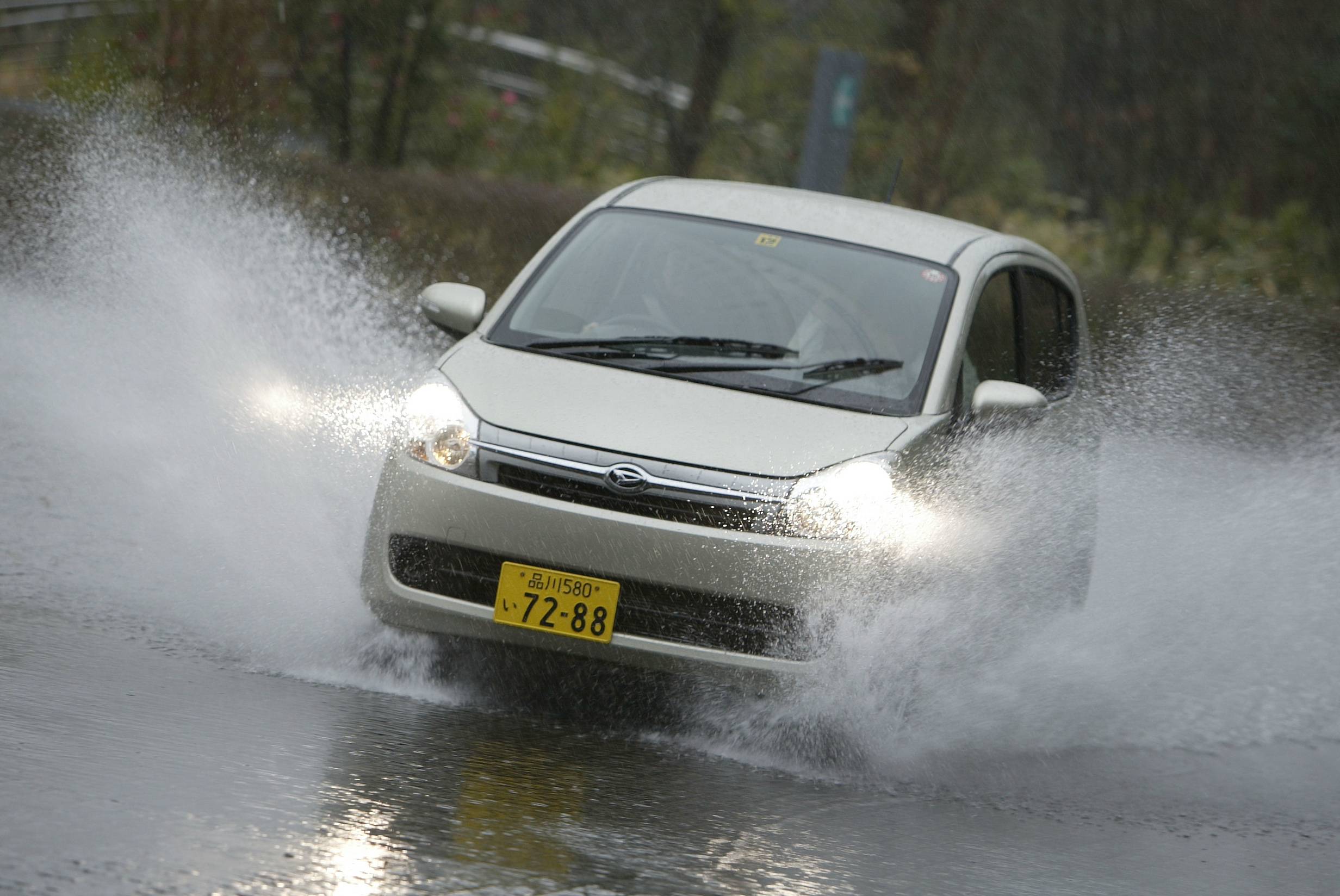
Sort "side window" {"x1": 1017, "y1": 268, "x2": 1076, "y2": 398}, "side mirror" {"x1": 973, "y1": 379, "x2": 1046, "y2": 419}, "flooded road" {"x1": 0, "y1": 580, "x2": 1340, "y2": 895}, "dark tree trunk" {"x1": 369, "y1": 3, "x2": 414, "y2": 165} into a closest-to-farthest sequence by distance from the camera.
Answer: "flooded road" {"x1": 0, "y1": 580, "x2": 1340, "y2": 895}
"side mirror" {"x1": 973, "y1": 379, "x2": 1046, "y2": 419}
"side window" {"x1": 1017, "y1": 268, "x2": 1076, "y2": 398}
"dark tree trunk" {"x1": 369, "y1": 3, "x2": 414, "y2": 165}

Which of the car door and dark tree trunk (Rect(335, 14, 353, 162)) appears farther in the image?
dark tree trunk (Rect(335, 14, 353, 162))

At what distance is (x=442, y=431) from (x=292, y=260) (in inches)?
229

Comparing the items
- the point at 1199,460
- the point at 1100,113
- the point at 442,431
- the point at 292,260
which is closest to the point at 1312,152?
the point at 1100,113

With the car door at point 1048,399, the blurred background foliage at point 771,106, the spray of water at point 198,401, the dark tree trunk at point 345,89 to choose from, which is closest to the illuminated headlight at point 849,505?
the car door at point 1048,399

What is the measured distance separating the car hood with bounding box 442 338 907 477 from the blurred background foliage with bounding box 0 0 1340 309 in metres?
7.03

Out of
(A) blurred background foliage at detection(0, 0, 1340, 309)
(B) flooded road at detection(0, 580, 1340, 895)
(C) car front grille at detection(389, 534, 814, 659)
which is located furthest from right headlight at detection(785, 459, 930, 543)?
(A) blurred background foliage at detection(0, 0, 1340, 309)

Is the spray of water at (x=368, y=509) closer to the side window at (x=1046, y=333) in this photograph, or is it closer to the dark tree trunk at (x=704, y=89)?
the side window at (x=1046, y=333)

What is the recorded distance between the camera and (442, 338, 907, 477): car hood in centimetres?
520

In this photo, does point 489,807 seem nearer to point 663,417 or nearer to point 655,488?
point 655,488

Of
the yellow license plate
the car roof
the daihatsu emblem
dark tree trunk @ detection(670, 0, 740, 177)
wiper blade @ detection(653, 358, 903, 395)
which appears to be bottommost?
the yellow license plate

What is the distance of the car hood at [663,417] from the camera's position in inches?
205

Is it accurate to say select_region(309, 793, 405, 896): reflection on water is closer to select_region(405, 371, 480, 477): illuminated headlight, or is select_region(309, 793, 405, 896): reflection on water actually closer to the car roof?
select_region(405, 371, 480, 477): illuminated headlight

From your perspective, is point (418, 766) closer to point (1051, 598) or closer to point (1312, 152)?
point (1051, 598)

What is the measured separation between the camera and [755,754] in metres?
5.16
